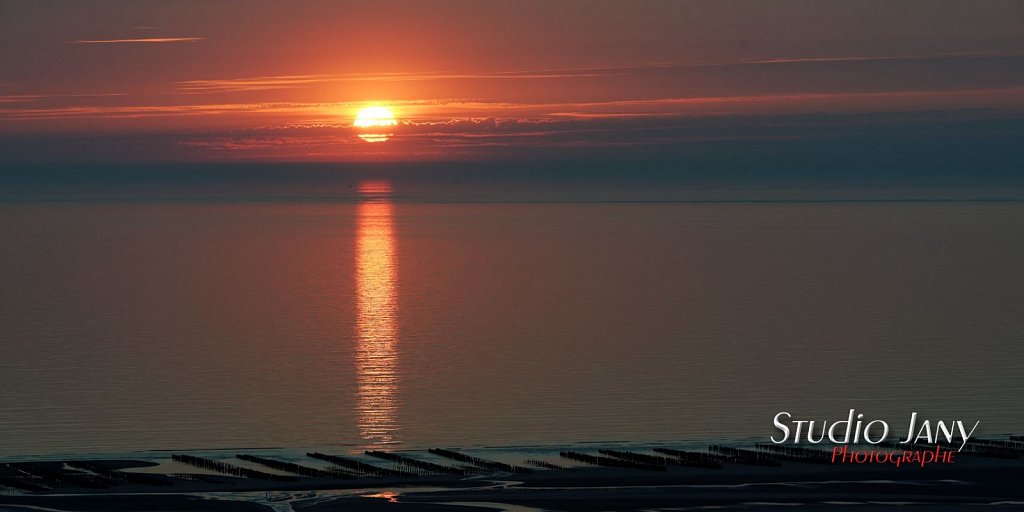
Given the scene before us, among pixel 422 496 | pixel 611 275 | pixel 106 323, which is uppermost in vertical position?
pixel 611 275

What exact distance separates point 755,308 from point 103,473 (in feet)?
212

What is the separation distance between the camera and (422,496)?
38719mm

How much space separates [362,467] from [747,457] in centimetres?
1246

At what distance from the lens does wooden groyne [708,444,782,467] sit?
43.3 metres

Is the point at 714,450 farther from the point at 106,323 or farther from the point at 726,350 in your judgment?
the point at 106,323

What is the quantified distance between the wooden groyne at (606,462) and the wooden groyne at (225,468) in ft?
31.5

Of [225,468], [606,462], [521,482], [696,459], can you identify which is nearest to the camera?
[521,482]

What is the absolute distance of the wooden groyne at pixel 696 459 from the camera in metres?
43.0

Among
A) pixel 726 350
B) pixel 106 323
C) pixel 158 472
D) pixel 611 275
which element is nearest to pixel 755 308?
pixel 726 350

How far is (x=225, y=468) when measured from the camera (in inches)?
1692

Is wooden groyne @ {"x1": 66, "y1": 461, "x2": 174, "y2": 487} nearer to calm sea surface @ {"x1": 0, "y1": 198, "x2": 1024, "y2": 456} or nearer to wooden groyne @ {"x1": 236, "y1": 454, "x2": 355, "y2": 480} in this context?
wooden groyne @ {"x1": 236, "y1": 454, "x2": 355, "y2": 480}

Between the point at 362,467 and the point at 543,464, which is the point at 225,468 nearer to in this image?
the point at 362,467

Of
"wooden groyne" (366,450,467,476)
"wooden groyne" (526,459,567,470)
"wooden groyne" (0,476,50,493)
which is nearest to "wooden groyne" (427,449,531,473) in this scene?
"wooden groyne" (526,459,567,470)

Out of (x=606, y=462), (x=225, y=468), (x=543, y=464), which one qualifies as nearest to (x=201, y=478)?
(x=225, y=468)
